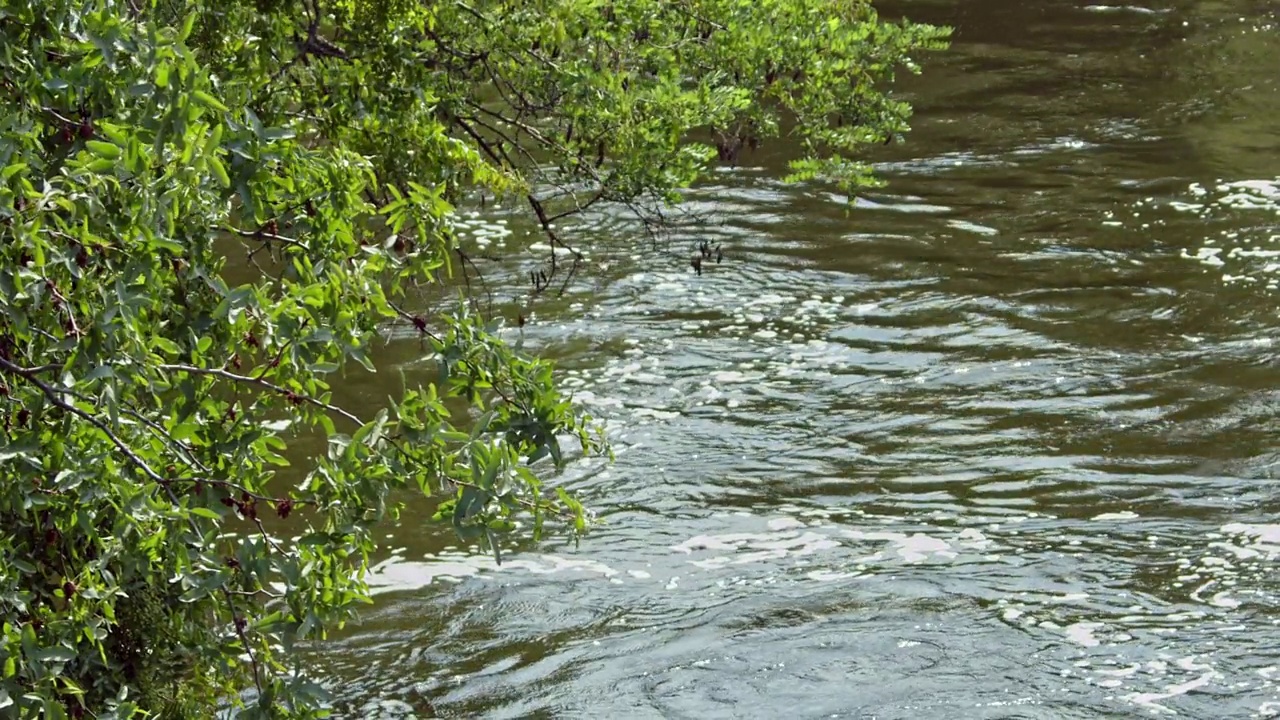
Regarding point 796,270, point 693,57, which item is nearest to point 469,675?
point 693,57

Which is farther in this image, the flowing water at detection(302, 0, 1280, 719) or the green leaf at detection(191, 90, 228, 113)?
the flowing water at detection(302, 0, 1280, 719)

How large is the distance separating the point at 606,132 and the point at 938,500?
375cm

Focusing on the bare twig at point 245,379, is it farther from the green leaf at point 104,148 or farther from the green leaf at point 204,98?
the green leaf at point 204,98

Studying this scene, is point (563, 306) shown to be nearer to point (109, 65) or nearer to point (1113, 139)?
point (1113, 139)

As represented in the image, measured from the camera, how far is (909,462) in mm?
10875

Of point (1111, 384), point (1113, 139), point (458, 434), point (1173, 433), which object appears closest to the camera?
point (458, 434)

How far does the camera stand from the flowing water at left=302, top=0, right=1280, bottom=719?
8344 millimetres

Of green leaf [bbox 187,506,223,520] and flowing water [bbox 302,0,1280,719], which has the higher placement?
green leaf [bbox 187,506,223,520]

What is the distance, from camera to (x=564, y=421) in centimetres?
450

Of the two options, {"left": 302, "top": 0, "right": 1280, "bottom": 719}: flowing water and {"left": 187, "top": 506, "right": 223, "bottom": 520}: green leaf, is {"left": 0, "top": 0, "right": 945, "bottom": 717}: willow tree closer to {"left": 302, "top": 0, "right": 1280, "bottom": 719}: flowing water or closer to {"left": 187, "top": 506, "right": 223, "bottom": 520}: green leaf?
{"left": 187, "top": 506, "right": 223, "bottom": 520}: green leaf

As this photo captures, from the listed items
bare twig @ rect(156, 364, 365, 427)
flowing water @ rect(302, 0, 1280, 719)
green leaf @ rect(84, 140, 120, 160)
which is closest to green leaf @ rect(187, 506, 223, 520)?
bare twig @ rect(156, 364, 365, 427)

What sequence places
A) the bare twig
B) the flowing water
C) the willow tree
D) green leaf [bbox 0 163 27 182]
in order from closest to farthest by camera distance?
green leaf [bbox 0 163 27 182] → the willow tree → the bare twig → the flowing water

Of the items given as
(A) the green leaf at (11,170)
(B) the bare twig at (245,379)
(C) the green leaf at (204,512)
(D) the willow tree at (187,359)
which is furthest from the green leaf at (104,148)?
(C) the green leaf at (204,512)

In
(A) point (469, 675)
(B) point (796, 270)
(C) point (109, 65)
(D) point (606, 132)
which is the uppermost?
(C) point (109, 65)
